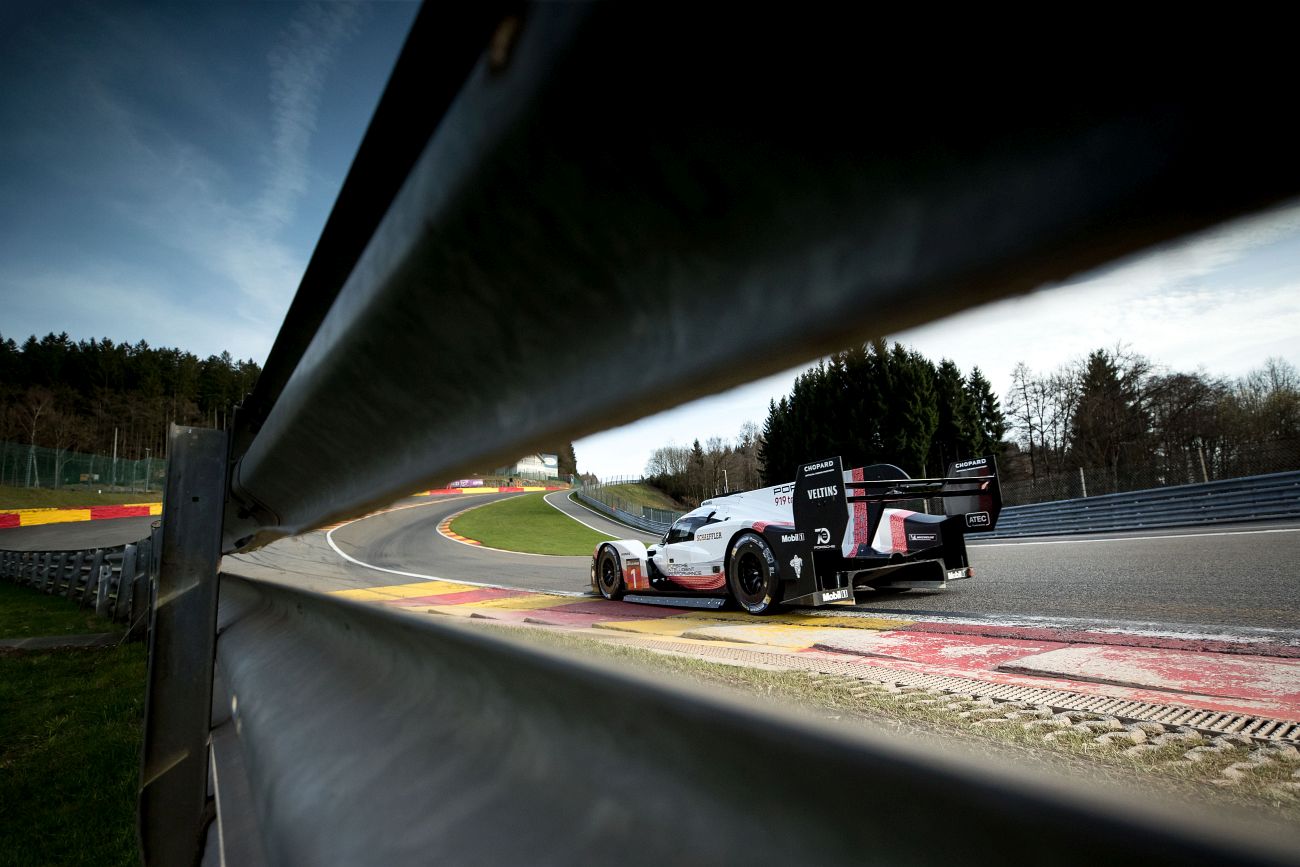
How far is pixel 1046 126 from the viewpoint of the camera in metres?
0.23

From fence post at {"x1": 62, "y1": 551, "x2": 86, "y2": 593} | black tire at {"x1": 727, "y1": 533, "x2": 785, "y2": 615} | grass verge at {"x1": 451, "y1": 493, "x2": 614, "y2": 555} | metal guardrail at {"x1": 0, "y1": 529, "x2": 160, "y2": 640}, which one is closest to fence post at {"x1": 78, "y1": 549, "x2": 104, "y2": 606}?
metal guardrail at {"x1": 0, "y1": 529, "x2": 160, "y2": 640}

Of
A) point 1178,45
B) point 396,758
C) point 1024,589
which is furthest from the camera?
point 1024,589

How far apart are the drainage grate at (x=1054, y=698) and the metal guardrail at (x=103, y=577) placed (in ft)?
13.8

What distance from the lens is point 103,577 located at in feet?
30.3

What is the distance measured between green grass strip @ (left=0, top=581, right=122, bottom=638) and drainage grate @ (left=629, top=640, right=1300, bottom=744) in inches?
336

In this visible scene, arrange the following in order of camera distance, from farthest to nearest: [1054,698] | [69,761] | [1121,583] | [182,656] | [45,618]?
1. [45,618]
2. [1121,583]
3. [69,761]
4. [1054,698]
5. [182,656]

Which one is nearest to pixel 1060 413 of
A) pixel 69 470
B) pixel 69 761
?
pixel 69 761

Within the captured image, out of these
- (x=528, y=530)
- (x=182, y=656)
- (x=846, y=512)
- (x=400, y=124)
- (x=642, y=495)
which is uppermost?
(x=642, y=495)

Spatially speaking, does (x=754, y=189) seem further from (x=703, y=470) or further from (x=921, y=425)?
(x=703, y=470)

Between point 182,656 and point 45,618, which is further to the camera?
point 45,618

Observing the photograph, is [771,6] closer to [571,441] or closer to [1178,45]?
[1178,45]

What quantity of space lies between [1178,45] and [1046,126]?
0.04 metres

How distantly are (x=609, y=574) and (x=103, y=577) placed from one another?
7.25 m

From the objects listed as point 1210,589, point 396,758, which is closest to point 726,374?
point 396,758
